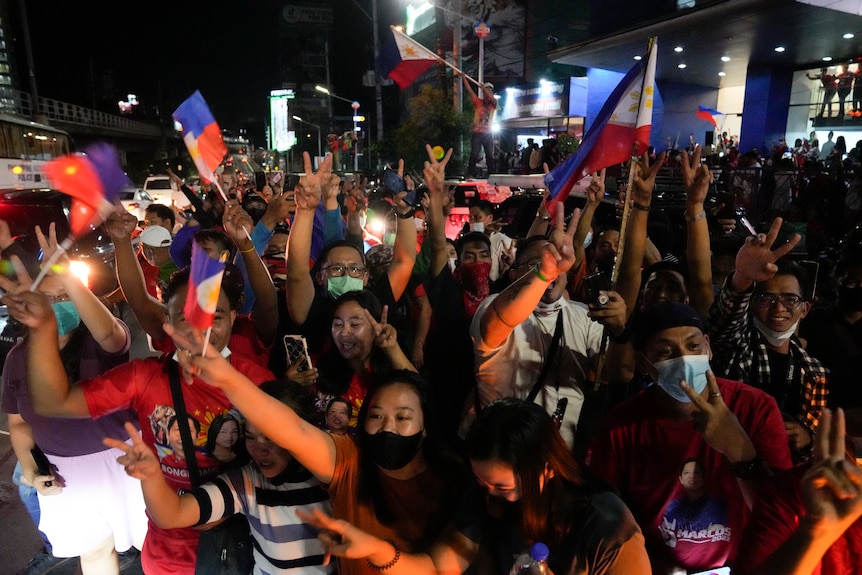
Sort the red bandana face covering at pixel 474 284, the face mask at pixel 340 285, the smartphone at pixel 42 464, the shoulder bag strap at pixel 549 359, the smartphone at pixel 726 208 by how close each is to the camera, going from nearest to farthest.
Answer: the shoulder bag strap at pixel 549 359, the smartphone at pixel 42 464, the face mask at pixel 340 285, the red bandana face covering at pixel 474 284, the smartphone at pixel 726 208

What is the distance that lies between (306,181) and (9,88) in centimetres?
4015

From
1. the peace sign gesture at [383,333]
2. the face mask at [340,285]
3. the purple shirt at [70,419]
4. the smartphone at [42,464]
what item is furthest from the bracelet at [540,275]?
the smartphone at [42,464]

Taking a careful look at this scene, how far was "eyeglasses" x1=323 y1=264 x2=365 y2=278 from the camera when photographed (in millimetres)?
3605

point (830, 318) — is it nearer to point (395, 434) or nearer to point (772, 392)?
point (772, 392)

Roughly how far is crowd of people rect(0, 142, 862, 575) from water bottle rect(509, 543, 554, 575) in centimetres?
7

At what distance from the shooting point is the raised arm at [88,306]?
2707 mm

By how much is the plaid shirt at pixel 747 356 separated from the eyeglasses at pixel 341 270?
199cm

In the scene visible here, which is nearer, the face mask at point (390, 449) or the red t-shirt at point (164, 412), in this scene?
the face mask at point (390, 449)

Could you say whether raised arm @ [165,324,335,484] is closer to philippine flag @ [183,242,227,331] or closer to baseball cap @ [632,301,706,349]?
philippine flag @ [183,242,227,331]

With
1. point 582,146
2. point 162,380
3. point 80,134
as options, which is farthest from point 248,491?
point 80,134

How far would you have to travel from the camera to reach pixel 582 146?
4.06 metres

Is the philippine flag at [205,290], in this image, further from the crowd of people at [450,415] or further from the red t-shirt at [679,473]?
the red t-shirt at [679,473]

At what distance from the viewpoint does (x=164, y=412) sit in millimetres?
2529

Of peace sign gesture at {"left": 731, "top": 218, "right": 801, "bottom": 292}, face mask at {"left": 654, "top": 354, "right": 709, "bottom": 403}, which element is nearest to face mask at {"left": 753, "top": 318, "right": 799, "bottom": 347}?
peace sign gesture at {"left": 731, "top": 218, "right": 801, "bottom": 292}
